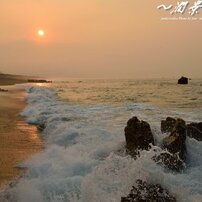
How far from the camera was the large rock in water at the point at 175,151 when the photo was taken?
861 centimetres

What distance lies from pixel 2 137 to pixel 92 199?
7.30 meters

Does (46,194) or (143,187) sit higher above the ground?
(143,187)

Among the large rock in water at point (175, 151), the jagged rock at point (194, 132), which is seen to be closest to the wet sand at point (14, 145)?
the large rock in water at point (175, 151)

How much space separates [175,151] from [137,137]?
3.73 feet

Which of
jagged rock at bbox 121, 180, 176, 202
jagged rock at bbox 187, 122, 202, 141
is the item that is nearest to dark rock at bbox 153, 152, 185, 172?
jagged rock at bbox 121, 180, 176, 202

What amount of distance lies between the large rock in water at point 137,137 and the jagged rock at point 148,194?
3.69 metres

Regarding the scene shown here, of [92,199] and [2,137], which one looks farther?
[2,137]

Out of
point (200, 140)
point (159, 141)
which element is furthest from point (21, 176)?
point (200, 140)

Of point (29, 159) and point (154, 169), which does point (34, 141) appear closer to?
point (29, 159)

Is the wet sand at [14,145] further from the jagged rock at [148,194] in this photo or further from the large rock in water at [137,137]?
the jagged rock at [148,194]

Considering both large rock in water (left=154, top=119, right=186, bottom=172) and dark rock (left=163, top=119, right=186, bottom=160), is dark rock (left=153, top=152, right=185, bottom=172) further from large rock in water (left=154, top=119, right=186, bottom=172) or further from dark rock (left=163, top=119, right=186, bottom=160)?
dark rock (left=163, top=119, right=186, bottom=160)

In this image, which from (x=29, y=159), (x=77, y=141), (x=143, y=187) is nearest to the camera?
(x=143, y=187)

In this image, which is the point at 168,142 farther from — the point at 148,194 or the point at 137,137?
the point at 148,194

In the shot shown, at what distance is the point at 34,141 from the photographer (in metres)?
12.8
